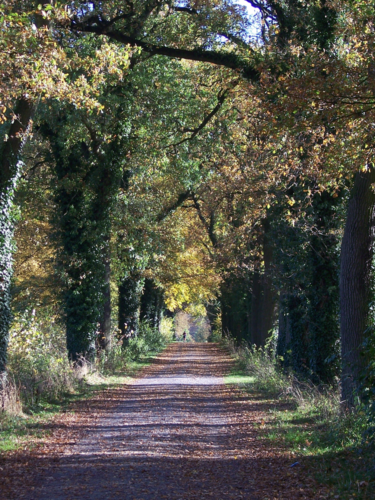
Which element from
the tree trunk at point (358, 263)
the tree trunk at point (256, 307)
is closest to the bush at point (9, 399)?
the tree trunk at point (358, 263)

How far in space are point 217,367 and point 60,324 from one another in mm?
10544

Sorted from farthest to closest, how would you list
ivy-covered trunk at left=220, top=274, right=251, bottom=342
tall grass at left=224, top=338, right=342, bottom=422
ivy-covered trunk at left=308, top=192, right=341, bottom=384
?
ivy-covered trunk at left=220, top=274, right=251, bottom=342 → ivy-covered trunk at left=308, top=192, right=341, bottom=384 → tall grass at left=224, top=338, right=342, bottom=422

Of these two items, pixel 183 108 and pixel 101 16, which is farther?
pixel 183 108

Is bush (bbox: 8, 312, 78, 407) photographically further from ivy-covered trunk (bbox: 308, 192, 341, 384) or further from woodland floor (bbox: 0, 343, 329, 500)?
ivy-covered trunk (bbox: 308, 192, 341, 384)

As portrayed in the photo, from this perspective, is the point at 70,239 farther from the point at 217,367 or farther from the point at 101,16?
the point at 217,367

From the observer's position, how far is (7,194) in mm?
12977

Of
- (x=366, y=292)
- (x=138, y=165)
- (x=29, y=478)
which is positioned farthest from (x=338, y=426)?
(x=138, y=165)

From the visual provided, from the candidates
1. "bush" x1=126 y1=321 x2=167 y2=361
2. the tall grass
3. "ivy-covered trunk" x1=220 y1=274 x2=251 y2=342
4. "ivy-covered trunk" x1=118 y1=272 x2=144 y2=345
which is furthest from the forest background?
"ivy-covered trunk" x1=220 y1=274 x2=251 y2=342

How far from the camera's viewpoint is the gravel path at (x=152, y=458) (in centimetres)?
711

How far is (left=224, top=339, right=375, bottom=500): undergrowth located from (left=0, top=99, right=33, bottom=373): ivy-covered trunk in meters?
5.97

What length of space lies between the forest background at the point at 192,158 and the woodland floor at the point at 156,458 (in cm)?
144

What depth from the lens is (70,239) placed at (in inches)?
744

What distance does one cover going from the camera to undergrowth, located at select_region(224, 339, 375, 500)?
727 cm

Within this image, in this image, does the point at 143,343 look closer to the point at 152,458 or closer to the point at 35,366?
the point at 35,366
